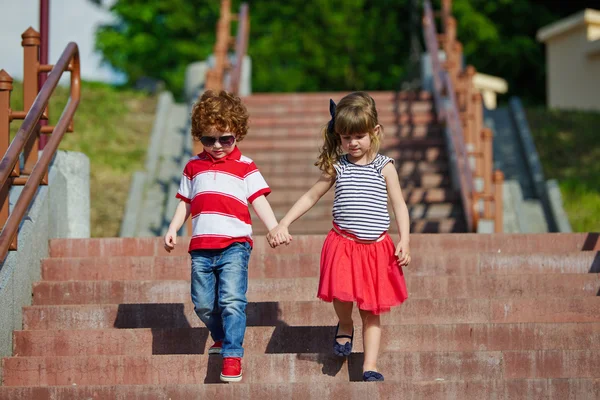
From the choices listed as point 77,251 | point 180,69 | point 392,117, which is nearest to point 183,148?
point 392,117

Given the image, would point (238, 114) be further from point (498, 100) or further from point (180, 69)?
point (498, 100)

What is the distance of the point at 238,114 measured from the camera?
4711 millimetres

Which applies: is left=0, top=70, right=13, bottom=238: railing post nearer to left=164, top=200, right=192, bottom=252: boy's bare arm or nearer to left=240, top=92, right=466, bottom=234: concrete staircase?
left=164, top=200, right=192, bottom=252: boy's bare arm

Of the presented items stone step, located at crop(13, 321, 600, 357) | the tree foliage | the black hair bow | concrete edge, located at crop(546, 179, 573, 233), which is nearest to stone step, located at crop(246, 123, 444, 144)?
concrete edge, located at crop(546, 179, 573, 233)

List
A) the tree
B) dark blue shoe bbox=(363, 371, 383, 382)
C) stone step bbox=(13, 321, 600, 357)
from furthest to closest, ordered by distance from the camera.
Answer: the tree
stone step bbox=(13, 321, 600, 357)
dark blue shoe bbox=(363, 371, 383, 382)

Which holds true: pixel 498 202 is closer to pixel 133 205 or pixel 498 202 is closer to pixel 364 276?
pixel 364 276

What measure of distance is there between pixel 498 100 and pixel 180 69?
9.50m

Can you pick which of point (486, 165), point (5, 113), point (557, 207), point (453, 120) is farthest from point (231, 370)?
point (557, 207)

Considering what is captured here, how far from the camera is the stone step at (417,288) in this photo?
5.61 meters

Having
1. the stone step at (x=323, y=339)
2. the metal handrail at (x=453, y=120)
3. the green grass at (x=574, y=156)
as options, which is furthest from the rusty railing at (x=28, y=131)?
the green grass at (x=574, y=156)

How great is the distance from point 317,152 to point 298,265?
209 inches

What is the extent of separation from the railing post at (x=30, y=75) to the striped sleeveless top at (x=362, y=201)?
254 centimetres

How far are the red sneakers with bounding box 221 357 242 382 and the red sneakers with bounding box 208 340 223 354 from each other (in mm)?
235

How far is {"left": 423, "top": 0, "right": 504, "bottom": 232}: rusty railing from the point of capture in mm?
8469
